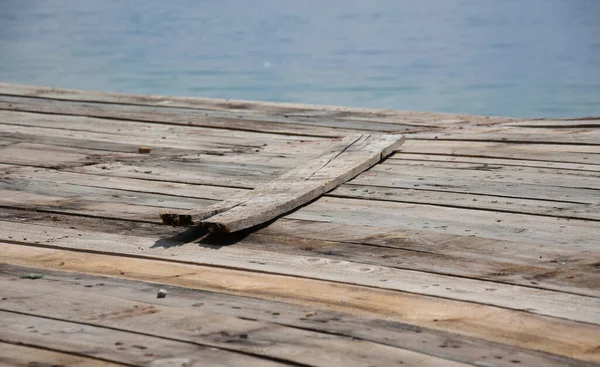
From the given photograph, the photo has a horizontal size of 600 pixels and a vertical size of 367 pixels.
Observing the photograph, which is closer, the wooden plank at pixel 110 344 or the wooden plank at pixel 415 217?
the wooden plank at pixel 110 344

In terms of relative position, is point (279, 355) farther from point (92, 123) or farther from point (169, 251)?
point (92, 123)

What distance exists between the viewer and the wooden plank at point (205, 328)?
1.85 metres

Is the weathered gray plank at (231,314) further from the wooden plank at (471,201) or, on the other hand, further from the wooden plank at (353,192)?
the wooden plank at (471,201)

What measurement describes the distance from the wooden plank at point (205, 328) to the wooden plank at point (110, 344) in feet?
0.09

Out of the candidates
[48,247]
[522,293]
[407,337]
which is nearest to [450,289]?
[522,293]

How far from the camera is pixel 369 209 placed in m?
3.05

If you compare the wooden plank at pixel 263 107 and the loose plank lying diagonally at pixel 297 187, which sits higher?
the wooden plank at pixel 263 107

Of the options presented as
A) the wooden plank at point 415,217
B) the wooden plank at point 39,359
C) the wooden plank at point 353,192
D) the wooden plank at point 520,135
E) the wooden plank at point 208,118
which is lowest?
the wooden plank at point 39,359

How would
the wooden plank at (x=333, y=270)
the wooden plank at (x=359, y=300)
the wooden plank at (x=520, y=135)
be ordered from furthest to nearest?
1. the wooden plank at (x=520, y=135)
2. the wooden plank at (x=333, y=270)
3. the wooden plank at (x=359, y=300)

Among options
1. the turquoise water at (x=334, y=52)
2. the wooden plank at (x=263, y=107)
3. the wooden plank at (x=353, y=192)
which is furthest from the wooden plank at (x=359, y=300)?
the turquoise water at (x=334, y=52)

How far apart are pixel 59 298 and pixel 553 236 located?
4.40 feet

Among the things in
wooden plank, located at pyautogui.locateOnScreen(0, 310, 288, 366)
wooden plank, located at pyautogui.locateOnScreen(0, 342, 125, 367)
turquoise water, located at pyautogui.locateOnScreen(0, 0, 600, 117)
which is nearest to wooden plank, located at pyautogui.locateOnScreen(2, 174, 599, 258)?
wooden plank, located at pyautogui.locateOnScreen(0, 310, 288, 366)

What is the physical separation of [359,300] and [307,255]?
0.42 meters

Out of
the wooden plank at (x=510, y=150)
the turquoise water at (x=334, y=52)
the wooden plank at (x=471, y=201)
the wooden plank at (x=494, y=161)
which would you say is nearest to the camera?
the wooden plank at (x=471, y=201)
